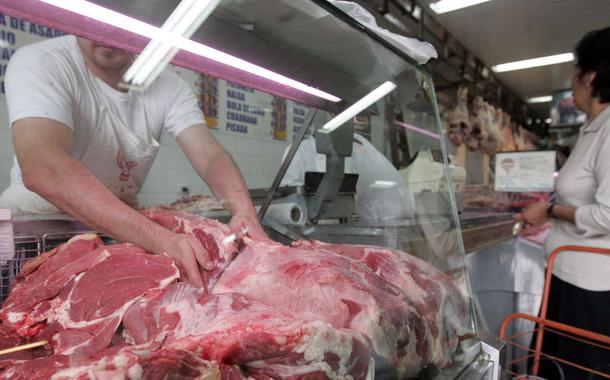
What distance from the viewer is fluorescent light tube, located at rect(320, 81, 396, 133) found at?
5.53ft

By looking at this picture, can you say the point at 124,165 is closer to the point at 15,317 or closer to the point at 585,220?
the point at 15,317

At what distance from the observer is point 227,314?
84 cm

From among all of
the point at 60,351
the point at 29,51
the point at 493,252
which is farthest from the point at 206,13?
the point at 493,252

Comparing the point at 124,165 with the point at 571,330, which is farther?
the point at 571,330

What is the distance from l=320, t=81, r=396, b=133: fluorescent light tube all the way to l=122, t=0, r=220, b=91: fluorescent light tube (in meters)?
0.88

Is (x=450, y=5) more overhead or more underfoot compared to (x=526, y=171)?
more overhead

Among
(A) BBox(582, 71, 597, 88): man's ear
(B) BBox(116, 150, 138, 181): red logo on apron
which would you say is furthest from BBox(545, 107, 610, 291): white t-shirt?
(B) BBox(116, 150, 138, 181): red logo on apron

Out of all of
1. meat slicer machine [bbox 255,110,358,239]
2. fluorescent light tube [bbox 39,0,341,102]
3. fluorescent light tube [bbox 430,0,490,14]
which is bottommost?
meat slicer machine [bbox 255,110,358,239]

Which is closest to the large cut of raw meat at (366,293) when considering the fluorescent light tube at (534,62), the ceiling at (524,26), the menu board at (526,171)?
the menu board at (526,171)

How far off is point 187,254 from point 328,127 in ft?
3.58

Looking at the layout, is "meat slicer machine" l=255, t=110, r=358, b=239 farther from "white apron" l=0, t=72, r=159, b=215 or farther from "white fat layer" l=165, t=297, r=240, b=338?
"white fat layer" l=165, t=297, r=240, b=338

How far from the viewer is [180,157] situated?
1.37 metres

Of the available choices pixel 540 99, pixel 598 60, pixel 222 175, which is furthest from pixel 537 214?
pixel 540 99

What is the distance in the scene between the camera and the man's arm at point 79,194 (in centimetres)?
91
